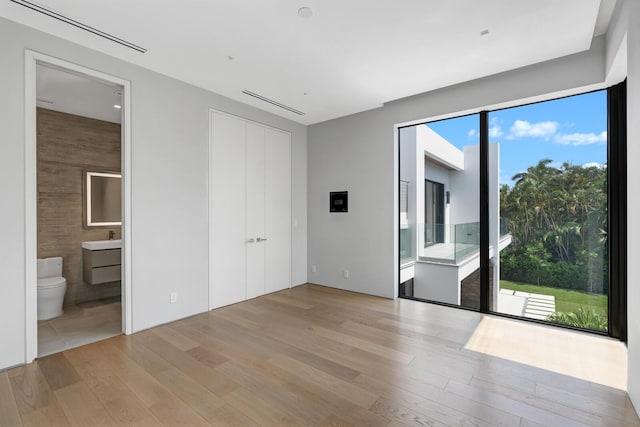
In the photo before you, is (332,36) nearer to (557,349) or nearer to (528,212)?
(528,212)

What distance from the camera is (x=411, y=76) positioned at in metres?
3.49

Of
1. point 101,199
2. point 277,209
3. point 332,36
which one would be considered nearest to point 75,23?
point 332,36

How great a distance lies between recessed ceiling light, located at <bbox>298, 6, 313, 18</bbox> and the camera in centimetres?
233

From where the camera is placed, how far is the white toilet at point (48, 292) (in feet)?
11.7

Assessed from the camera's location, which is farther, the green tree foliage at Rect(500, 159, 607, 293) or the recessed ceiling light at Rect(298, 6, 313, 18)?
the green tree foliage at Rect(500, 159, 607, 293)

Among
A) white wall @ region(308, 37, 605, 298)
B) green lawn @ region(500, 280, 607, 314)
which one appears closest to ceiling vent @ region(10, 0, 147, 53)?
white wall @ region(308, 37, 605, 298)

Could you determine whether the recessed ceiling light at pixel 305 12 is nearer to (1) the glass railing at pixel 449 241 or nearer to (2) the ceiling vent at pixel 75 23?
(2) the ceiling vent at pixel 75 23

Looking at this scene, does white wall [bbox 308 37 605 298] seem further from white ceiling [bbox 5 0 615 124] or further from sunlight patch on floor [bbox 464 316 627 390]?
sunlight patch on floor [bbox 464 316 627 390]

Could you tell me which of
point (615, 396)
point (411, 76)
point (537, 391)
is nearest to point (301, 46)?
point (411, 76)

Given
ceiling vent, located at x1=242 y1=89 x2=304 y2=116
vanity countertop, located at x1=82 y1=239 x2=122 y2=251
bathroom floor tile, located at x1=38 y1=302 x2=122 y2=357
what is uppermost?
ceiling vent, located at x1=242 y1=89 x2=304 y2=116

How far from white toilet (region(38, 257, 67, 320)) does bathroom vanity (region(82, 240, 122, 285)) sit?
14.5 inches

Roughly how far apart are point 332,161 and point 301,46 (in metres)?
2.42

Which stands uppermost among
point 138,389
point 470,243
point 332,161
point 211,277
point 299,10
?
point 299,10

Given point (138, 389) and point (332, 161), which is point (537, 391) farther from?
point (332, 161)
